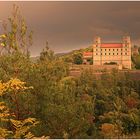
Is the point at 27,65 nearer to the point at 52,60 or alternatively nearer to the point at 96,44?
the point at 52,60

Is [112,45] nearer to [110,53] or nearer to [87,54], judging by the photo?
[110,53]

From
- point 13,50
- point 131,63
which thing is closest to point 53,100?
point 13,50

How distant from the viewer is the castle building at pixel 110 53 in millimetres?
61812

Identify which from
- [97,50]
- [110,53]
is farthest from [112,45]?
[97,50]

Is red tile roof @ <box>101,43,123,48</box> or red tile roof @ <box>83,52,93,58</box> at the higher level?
red tile roof @ <box>101,43,123,48</box>

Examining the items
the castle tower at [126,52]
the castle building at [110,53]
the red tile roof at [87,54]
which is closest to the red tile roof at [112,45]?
the castle building at [110,53]

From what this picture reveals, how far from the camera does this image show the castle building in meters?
61.8

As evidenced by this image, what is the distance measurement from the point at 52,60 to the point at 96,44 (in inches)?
2177

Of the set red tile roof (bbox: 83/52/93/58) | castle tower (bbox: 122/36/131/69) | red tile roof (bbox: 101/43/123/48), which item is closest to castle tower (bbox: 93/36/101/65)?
red tile roof (bbox: 83/52/93/58)

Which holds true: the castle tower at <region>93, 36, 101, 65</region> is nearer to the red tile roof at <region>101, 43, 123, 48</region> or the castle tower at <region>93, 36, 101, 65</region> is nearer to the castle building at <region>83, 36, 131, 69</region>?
the castle building at <region>83, 36, 131, 69</region>

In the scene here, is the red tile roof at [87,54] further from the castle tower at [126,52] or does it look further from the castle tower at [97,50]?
the castle tower at [126,52]

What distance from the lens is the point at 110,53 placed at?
6562cm

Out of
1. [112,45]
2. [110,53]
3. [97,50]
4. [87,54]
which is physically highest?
[112,45]

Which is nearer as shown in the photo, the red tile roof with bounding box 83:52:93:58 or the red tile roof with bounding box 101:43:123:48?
the red tile roof with bounding box 83:52:93:58
